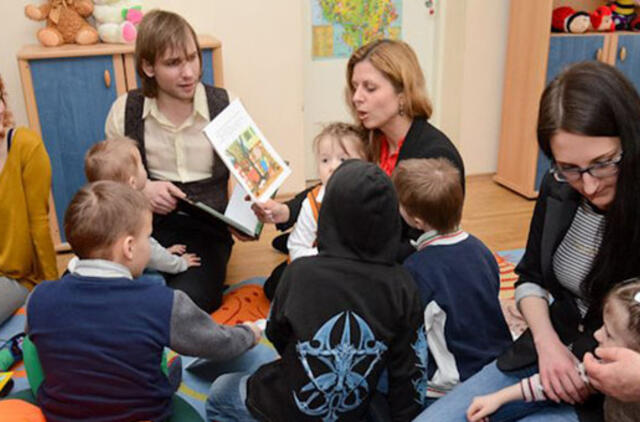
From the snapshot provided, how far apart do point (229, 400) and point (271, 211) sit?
791 millimetres

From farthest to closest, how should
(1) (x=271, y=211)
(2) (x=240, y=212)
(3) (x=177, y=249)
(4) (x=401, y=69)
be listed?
(3) (x=177, y=249) → (2) (x=240, y=212) → (1) (x=271, y=211) → (4) (x=401, y=69)

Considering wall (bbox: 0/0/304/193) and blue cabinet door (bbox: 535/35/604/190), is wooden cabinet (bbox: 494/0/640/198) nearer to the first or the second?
blue cabinet door (bbox: 535/35/604/190)

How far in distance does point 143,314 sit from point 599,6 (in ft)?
13.0

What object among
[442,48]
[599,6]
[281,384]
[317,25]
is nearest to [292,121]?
[317,25]

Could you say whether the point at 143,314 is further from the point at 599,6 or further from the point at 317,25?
the point at 599,6

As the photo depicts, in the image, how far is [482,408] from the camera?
145 centimetres

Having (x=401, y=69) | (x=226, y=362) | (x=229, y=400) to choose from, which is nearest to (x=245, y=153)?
(x=401, y=69)

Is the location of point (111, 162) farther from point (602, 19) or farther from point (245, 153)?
point (602, 19)

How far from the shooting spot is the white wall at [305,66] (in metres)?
3.53

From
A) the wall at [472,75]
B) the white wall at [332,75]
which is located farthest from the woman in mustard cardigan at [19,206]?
the wall at [472,75]

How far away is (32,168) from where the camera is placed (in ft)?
8.12

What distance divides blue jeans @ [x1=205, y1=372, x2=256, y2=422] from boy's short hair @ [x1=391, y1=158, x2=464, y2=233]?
0.69 m

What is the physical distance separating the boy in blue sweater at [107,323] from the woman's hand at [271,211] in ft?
2.46

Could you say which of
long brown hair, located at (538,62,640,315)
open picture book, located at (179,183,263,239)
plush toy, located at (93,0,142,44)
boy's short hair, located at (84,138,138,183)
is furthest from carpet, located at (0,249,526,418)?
plush toy, located at (93,0,142,44)
